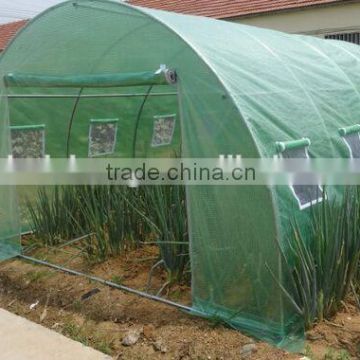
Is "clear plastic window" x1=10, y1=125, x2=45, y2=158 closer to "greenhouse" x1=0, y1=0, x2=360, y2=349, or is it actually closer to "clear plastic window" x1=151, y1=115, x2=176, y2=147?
"greenhouse" x1=0, y1=0, x2=360, y2=349

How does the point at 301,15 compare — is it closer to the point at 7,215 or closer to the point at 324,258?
the point at 7,215

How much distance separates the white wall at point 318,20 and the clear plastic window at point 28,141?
8.06 meters

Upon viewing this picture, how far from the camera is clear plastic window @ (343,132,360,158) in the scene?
4.39 meters

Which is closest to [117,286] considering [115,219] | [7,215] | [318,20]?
[115,219]

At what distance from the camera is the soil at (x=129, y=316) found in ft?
10.7

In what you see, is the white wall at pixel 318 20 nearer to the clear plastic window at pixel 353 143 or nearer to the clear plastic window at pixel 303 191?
the clear plastic window at pixel 353 143

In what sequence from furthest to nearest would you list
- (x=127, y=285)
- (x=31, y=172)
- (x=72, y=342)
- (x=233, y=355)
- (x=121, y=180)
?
(x=31, y=172)
(x=121, y=180)
(x=127, y=285)
(x=72, y=342)
(x=233, y=355)

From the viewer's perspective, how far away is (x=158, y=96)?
6.15 metres

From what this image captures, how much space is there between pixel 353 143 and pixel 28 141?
3.24m

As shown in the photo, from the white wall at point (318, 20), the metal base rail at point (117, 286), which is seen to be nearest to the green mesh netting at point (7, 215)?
the metal base rail at point (117, 286)

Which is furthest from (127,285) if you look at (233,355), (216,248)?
(233,355)

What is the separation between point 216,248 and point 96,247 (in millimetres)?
1594

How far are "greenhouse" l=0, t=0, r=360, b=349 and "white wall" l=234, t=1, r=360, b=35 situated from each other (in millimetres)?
6247

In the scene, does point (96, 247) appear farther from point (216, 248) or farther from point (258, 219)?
point (258, 219)
